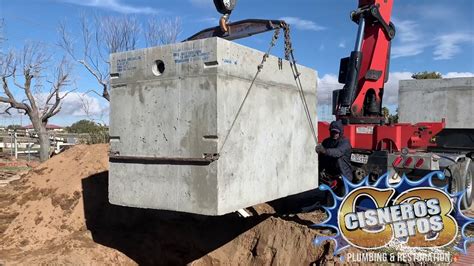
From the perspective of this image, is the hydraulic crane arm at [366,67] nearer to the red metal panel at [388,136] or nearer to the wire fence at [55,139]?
the red metal panel at [388,136]

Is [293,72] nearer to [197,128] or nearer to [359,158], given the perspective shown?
[197,128]

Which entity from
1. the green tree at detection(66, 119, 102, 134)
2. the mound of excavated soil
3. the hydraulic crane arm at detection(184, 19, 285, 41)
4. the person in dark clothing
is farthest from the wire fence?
the person in dark clothing

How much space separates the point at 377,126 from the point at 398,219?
2.41m

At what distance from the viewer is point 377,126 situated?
7648 mm

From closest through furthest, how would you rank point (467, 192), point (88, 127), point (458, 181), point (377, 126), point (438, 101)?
point (458, 181)
point (377, 126)
point (467, 192)
point (438, 101)
point (88, 127)

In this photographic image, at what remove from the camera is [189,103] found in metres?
4.41

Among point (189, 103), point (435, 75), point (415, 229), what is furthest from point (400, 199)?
point (435, 75)

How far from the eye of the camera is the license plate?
751 cm

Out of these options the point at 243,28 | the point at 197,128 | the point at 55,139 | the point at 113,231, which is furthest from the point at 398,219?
the point at 55,139

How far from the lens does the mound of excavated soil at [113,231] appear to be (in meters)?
6.60

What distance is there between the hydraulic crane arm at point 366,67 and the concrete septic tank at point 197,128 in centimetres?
313

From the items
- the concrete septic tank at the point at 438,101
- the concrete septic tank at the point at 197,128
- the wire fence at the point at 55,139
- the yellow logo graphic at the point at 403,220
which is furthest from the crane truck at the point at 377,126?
the wire fence at the point at 55,139

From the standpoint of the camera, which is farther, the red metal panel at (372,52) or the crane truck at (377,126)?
the red metal panel at (372,52)

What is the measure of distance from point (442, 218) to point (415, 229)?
1.16 ft
